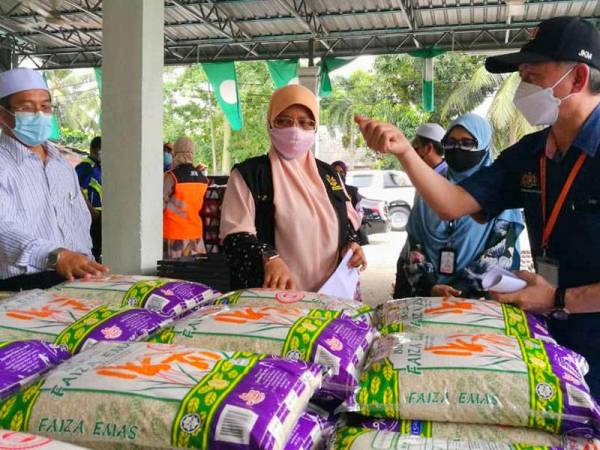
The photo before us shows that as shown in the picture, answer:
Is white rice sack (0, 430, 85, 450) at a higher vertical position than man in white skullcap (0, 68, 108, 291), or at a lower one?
lower

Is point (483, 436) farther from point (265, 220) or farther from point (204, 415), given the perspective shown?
point (265, 220)

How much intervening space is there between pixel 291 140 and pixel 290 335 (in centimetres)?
113

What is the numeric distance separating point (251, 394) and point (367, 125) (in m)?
1.06

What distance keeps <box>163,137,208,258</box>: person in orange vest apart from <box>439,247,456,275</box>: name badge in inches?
146

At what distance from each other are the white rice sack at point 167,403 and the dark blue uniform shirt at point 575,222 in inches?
36.3

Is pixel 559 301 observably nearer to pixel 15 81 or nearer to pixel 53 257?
pixel 53 257

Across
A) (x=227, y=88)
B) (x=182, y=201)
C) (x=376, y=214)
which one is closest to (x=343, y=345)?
(x=182, y=201)

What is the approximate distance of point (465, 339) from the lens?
1217mm

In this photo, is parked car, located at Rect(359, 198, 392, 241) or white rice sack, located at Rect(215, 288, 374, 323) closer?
white rice sack, located at Rect(215, 288, 374, 323)

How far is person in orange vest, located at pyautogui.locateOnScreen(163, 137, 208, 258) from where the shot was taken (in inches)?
236

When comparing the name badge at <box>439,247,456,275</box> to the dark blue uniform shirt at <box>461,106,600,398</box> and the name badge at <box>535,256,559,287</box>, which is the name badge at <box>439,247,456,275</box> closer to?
the dark blue uniform shirt at <box>461,106,600,398</box>

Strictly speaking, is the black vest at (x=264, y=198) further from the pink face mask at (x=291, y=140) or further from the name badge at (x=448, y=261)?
the name badge at (x=448, y=261)

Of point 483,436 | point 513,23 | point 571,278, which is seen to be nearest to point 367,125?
point 571,278

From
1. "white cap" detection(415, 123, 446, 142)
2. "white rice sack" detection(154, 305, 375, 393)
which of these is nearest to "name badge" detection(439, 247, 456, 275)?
"white cap" detection(415, 123, 446, 142)
